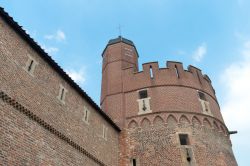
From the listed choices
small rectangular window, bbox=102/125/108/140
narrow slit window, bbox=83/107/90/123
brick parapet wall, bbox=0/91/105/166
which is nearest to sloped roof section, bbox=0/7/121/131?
narrow slit window, bbox=83/107/90/123

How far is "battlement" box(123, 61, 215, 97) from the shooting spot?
673 inches

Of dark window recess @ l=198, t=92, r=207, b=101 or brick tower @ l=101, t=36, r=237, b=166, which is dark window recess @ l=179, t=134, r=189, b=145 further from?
dark window recess @ l=198, t=92, r=207, b=101

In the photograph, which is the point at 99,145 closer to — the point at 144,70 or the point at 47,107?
the point at 47,107

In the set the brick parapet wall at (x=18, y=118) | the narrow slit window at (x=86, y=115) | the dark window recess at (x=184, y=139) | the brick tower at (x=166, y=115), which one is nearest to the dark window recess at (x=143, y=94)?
the brick tower at (x=166, y=115)

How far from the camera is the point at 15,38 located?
8969mm

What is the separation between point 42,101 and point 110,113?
312 inches

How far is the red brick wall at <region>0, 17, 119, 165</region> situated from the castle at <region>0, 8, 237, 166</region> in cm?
4

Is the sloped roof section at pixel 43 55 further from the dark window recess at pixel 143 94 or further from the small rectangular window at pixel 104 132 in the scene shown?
the dark window recess at pixel 143 94

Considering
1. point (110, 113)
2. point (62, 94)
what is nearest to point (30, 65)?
point (62, 94)

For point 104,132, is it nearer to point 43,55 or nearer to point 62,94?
point 62,94

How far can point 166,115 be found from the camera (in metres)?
15.4

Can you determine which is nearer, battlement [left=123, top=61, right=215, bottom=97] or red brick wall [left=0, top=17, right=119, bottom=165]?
red brick wall [left=0, top=17, right=119, bottom=165]

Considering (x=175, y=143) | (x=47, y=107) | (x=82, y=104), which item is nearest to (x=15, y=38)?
(x=47, y=107)

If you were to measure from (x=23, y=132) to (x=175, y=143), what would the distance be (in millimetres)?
9055
